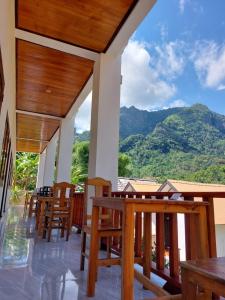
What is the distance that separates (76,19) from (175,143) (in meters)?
15.9

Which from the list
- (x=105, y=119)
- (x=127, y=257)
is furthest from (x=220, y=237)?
(x=127, y=257)

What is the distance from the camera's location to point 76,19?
3.48 metres

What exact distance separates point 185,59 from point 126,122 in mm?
19212

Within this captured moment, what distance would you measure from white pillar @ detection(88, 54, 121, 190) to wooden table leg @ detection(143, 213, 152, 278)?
5.84 feet

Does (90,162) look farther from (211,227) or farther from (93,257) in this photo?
(211,227)

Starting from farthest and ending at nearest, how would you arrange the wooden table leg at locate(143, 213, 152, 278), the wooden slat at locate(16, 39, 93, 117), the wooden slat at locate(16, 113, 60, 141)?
the wooden slat at locate(16, 113, 60, 141), the wooden slat at locate(16, 39, 93, 117), the wooden table leg at locate(143, 213, 152, 278)

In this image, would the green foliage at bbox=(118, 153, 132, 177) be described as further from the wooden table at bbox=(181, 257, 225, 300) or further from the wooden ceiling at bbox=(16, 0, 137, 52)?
the wooden table at bbox=(181, 257, 225, 300)

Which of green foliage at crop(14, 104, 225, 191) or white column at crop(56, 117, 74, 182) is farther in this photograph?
green foliage at crop(14, 104, 225, 191)

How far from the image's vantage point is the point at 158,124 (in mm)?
21734

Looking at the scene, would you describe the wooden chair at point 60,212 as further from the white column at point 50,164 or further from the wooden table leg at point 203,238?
the white column at point 50,164

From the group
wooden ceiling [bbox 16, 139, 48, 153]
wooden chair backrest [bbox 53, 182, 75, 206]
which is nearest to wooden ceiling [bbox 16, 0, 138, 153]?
wooden chair backrest [bbox 53, 182, 75, 206]

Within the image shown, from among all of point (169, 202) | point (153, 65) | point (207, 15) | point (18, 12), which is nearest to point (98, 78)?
point (18, 12)

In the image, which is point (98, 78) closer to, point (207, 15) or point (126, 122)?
point (126, 122)

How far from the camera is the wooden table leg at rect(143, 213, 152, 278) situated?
6.57ft
